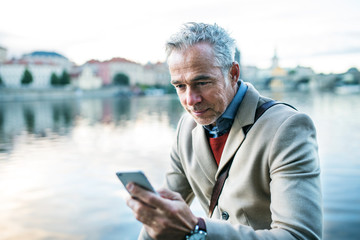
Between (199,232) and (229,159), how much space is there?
0.45 metres

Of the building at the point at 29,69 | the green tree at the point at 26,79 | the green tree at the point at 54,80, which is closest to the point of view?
the green tree at the point at 26,79

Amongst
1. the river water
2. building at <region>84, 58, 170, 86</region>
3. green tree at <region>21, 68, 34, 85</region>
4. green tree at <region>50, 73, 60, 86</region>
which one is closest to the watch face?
the river water

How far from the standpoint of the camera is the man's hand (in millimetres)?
972

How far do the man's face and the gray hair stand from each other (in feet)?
0.06

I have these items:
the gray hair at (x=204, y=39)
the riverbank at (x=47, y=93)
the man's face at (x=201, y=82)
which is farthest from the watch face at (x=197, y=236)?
the riverbank at (x=47, y=93)

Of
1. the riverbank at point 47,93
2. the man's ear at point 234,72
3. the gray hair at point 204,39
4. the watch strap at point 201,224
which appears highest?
the gray hair at point 204,39

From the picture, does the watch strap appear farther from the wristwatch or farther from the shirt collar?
the shirt collar

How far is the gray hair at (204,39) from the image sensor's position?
1358 mm

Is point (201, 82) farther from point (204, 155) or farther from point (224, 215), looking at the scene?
point (224, 215)

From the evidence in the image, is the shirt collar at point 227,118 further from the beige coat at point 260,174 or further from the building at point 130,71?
the building at point 130,71

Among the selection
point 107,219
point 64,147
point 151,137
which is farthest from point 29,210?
point 151,137

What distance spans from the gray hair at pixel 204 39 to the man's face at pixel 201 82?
2cm

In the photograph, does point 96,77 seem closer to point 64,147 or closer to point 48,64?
point 48,64

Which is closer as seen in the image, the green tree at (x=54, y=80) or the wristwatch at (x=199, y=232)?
the wristwatch at (x=199, y=232)
